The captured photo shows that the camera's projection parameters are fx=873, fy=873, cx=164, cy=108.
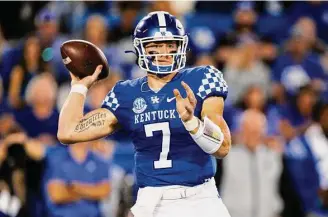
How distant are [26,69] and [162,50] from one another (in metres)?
4.58

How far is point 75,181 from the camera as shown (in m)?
7.44

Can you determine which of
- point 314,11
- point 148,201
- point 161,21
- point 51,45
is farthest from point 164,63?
point 314,11

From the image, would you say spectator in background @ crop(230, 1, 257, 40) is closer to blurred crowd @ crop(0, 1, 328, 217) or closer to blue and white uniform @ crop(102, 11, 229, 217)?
blurred crowd @ crop(0, 1, 328, 217)

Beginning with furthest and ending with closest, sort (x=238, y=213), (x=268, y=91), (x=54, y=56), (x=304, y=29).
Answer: (x=304, y=29), (x=268, y=91), (x=54, y=56), (x=238, y=213)

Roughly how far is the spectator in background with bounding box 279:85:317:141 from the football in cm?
443

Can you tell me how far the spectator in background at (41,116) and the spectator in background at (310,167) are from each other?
228 cm

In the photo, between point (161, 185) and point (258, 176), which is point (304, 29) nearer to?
point (258, 176)

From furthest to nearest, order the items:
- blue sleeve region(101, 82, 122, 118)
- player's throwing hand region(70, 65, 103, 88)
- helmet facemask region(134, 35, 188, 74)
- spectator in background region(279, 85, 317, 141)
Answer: spectator in background region(279, 85, 317, 141) → player's throwing hand region(70, 65, 103, 88) → blue sleeve region(101, 82, 122, 118) → helmet facemask region(134, 35, 188, 74)

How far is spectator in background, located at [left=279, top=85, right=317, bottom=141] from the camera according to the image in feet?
30.7

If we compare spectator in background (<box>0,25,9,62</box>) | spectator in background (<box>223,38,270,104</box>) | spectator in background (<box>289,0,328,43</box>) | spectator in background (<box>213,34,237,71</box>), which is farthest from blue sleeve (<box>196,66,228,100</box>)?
spectator in background (<box>289,0,328,43</box>)

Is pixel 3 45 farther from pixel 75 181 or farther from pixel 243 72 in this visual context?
pixel 75 181

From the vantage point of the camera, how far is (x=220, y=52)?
10.4 m

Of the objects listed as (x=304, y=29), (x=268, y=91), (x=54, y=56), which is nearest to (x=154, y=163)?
(x=54, y=56)

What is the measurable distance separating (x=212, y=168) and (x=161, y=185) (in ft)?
0.97
